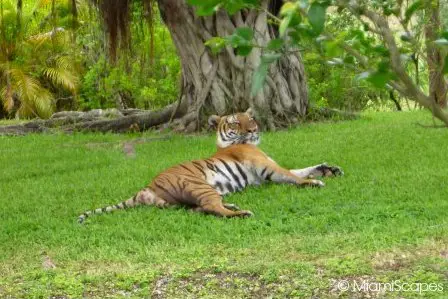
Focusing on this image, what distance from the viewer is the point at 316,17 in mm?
1342

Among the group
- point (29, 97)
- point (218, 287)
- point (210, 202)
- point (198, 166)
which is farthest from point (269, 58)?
point (29, 97)

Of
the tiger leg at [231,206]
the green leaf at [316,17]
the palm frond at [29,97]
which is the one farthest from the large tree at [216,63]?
the palm frond at [29,97]

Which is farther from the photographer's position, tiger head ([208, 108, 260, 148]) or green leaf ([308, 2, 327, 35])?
tiger head ([208, 108, 260, 148])

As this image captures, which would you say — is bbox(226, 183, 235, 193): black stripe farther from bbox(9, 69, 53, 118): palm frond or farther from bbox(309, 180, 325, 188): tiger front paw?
bbox(9, 69, 53, 118): palm frond

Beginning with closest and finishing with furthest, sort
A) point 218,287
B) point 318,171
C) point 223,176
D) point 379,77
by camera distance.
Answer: point 379,77, point 218,287, point 223,176, point 318,171

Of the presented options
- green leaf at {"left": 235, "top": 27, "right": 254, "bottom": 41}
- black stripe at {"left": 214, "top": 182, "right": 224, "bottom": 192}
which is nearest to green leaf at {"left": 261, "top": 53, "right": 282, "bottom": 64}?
green leaf at {"left": 235, "top": 27, "right": 254, "bottom": 41}

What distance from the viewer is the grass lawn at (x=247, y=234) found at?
4410mm

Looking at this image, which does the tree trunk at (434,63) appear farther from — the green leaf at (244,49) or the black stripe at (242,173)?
the black stripe at (242,173)

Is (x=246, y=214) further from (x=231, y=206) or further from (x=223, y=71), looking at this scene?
(x=223, y=71)

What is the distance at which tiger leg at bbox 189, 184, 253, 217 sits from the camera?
19.2 feet

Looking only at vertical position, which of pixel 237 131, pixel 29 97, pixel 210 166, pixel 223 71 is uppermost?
pixel 223 71

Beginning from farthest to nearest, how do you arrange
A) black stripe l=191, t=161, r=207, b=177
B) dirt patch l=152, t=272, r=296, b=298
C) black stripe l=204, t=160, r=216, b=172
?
black stripe l=204, t=160, r=216, b=172, black stripe l=191, t=161, r=207, b=177, dirt patch l=152, t=272, r=296, b=298

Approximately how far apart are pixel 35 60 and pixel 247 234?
1789 centimetres

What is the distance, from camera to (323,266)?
4.54 metres
